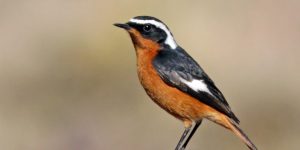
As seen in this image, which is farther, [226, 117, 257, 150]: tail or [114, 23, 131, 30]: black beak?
[114, 23, 131, 30]: black beak

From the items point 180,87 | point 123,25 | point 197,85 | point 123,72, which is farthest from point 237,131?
point 123,72

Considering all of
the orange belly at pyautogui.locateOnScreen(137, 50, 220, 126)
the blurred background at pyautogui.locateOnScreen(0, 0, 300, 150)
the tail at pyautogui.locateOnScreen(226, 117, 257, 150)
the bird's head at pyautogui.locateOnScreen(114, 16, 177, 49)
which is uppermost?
the bird's head at pyautogui.locateOnScreen(114, 16, 177, 49)

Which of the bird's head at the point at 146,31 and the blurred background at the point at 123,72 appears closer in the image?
the bird's head at the point at 146,31

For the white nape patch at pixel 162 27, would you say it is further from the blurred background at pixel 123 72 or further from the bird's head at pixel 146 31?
the blurred background at pixel 123 72

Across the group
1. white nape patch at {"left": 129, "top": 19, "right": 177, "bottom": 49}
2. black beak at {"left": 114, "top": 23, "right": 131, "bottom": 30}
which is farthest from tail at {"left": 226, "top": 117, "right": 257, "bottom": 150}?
black beak at {"left": 114, "top": 23, "right": 131, "bottom": 30}

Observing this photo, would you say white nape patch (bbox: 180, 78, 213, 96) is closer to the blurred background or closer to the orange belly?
the orange belly

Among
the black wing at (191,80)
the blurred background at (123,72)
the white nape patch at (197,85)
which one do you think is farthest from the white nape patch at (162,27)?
the blurred background at (123,72)

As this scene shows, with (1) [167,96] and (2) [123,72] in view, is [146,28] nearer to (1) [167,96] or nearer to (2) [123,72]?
(1) [167,96]

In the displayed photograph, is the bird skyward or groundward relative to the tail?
skyward
